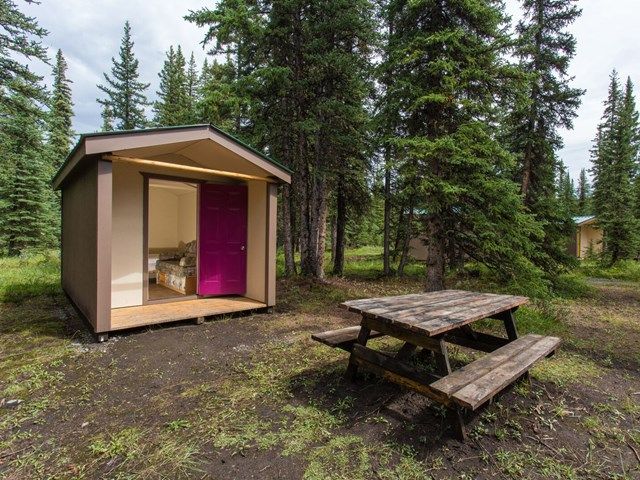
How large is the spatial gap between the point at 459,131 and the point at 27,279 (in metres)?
11.6

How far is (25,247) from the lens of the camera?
48.0 feet

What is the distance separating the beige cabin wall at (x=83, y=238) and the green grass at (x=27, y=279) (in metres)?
1.50

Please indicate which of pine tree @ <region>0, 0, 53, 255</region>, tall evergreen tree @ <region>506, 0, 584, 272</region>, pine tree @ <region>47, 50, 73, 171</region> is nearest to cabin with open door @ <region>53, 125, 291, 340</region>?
pine tree @ <region>0, 0, 53, 255</region>

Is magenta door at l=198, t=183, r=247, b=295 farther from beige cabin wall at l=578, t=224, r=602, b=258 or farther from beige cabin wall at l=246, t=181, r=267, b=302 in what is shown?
beige cabin wall at l=578, t=224, r=602, b=258

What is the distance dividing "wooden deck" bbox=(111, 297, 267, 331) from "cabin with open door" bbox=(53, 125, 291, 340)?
0.02m

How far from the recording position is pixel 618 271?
14.4m

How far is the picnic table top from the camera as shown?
256 cm

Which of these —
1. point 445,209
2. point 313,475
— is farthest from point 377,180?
point 313,475

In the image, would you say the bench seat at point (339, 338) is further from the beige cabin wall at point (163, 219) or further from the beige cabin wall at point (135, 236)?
the beige cabin wall at point (163, 219)

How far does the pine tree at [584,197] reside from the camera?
95.5ft

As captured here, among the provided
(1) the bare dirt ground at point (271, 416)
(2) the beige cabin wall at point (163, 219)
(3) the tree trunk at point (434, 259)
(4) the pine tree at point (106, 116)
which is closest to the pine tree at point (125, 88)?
(4) the pine tree at point (106, 116)

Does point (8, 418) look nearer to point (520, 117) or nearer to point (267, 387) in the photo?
point (267, 387)

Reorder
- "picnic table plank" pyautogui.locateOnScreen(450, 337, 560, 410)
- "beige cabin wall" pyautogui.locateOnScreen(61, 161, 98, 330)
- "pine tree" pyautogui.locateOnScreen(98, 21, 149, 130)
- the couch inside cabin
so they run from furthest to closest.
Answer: "pine tree" pyautogui.locateOnScreen(98, 21, 149, 130)
the couch inside cabin
"beige cabin wall" pyautogui.locateOnScreen(61, 161, 98, 330)
"picnic table plank" pyautogui.locateOnScreen(450, 337, 560, 410)

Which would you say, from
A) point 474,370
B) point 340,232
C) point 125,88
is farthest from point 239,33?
point 125,88
